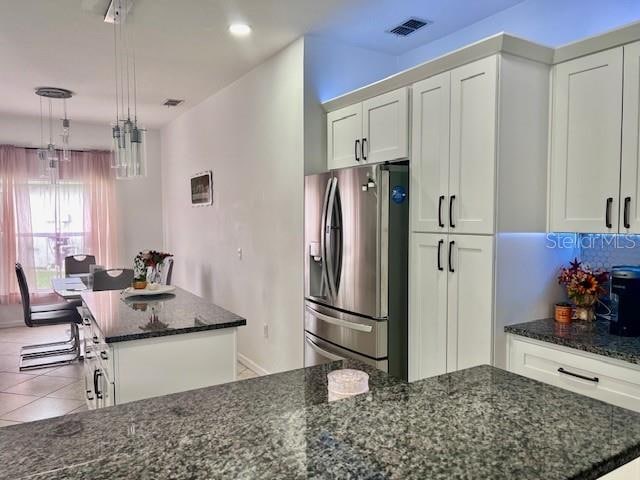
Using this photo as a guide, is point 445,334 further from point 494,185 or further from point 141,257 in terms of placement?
point 141,257

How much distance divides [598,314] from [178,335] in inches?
86.1

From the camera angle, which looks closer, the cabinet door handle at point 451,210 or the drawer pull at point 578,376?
the drawer pull at point 578,376

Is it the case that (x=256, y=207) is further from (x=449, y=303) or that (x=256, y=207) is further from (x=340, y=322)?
(x=449, y=303)

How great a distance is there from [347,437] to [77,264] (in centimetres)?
591

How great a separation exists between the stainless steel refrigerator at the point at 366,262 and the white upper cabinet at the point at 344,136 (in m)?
Result: 0.27

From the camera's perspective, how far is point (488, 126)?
2270 millimetres

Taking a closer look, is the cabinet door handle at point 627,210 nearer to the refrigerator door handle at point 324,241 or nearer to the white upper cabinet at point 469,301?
the white upper cabinet at point 469,301

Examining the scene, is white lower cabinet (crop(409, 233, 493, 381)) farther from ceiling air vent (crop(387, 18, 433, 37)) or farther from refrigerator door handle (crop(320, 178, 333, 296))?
ceiling air vent (crop(387, 18, 433, 37))

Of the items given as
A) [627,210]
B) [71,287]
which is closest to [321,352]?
[627,210]

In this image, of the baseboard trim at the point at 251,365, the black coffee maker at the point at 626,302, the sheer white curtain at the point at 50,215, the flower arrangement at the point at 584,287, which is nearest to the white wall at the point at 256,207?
the baseboard trim at the point at 251,365

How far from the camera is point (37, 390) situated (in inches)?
155

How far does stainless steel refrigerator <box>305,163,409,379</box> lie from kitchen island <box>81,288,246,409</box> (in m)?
0.78

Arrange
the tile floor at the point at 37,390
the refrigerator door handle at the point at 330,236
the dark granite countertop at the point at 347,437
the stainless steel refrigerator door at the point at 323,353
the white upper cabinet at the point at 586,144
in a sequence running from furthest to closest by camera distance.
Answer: the tile floor at the point at 37,390 → the refrigerator door handle at the point at 330,236 → the stainless steel refrigerator door at the point at 323,353 → the white upper cabinet at the point at 586,144 → the dark granite countertop at the point at 347,437

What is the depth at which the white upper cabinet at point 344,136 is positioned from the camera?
319 centimetres
